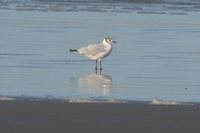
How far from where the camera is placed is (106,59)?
16828 millimetres

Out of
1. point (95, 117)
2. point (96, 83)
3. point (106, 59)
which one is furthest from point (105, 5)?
point (95, 117)

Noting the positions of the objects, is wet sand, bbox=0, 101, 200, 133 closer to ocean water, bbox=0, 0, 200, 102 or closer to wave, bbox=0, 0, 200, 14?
ocean water, bbox=0, 0, 200, 102

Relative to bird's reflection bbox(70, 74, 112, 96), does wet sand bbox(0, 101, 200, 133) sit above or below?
above

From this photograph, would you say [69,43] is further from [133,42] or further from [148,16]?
[148,16]

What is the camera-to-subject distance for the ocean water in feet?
40.4

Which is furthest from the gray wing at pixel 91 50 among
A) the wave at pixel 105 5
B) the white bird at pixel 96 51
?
the wave at pixel 105 5

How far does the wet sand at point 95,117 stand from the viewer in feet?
28.9

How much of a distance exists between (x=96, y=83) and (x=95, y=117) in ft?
12.6

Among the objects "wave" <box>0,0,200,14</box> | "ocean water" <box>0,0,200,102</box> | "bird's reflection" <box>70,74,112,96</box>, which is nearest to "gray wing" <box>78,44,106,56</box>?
"ocean water" <box>0,0,200,102</box>

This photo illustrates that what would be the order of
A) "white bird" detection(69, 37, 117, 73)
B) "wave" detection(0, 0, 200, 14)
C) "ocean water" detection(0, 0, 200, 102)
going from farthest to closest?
1. "wave" detection(0, 0, 200, 14)
2. "white bird" detection(69, 37, 117, 73)
3. "ocean water" detection(0, 0, 200, 102)

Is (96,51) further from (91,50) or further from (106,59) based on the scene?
(106,59)

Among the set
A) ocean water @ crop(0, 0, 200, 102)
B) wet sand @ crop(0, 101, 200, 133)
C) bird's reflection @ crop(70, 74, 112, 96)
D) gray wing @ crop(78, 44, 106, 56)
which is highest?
wet sand @ crop(0, 101, 200, 133)

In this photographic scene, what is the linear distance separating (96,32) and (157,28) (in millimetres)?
2194

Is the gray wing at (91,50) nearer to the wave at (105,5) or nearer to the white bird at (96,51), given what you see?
the white bird at (96,51)
